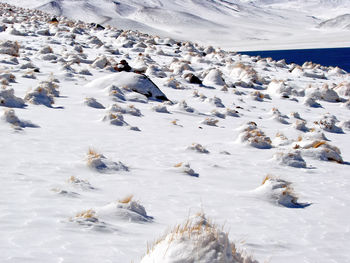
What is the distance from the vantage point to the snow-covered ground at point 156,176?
332 centimetres

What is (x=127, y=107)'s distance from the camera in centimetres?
951

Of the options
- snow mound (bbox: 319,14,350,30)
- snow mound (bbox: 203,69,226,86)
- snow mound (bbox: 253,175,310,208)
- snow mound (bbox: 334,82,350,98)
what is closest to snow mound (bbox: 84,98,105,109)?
snow mound (bbox: 253,175,310,208)

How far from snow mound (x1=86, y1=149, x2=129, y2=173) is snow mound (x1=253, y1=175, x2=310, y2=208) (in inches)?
66.3

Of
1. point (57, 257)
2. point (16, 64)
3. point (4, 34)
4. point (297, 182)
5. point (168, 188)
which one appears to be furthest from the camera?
point (4, 34)

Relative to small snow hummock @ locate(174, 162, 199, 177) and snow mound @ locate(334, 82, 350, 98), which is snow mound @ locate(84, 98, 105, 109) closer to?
small snow hummock @ locate(174, 162, 199, 177)

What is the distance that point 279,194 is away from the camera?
5.18 m

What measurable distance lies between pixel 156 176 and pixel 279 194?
1490 mm

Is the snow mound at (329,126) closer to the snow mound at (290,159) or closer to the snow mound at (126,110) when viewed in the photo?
the snow mound at (290,159)

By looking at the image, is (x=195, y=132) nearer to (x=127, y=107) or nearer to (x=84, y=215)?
(x=127, y=107)

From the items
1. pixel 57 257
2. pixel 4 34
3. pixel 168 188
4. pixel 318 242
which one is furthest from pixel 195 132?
pixel 4 34

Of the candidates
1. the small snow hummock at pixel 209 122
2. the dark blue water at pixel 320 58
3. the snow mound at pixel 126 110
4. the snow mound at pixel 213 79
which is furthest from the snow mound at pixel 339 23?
the snow mound at pixel 126 110

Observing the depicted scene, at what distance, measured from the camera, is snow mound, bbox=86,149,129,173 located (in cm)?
530

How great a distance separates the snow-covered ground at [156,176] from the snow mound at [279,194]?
16 mm

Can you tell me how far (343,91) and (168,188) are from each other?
13.2 metres
